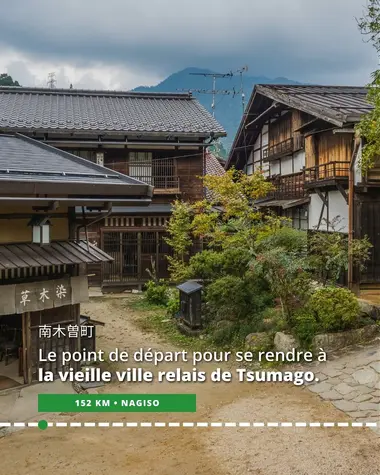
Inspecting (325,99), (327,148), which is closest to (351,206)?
(327,148)

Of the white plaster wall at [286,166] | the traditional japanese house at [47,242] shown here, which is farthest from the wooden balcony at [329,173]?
the traditional japanese house at [47,242]

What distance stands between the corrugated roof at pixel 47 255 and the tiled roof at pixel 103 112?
12.4 m

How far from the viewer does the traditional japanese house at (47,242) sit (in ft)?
28.1

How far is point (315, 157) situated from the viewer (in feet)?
59.7

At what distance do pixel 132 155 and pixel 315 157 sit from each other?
8856 millimetres

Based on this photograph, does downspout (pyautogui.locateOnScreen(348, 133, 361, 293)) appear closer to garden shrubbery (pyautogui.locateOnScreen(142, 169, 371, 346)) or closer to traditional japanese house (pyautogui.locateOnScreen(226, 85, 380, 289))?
traditional japanese house (pyautogui.locateOnScreen(226, 85, 380, 289))

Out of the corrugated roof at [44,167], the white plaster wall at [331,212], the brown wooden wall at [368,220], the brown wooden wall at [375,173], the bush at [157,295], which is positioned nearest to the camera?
the corrugated roof at [44,167]

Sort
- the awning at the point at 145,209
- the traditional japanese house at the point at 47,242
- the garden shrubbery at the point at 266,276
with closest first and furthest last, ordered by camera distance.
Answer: the traditional japanese house at the point at 47,242 < the garden shrubbery at the point at 266,276 < the awning at the point at 145,209

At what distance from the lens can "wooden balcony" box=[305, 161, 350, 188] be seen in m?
15.3

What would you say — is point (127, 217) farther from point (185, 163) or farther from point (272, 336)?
point (272, 336)

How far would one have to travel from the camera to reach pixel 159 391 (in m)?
9.37

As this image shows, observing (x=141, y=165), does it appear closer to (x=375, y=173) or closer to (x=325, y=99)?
(x=325, y=99)

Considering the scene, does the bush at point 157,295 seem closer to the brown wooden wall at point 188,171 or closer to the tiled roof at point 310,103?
the brown wooden wall at point 188,171

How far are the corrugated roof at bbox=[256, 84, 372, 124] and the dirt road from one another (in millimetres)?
9684
